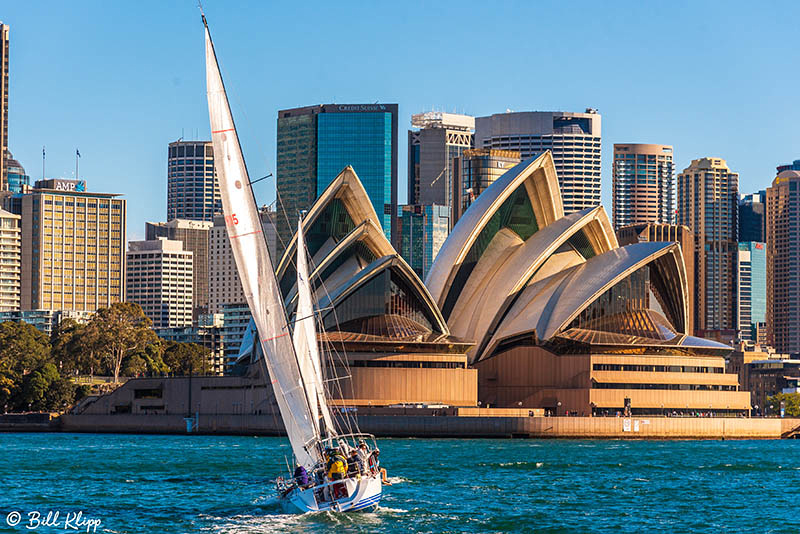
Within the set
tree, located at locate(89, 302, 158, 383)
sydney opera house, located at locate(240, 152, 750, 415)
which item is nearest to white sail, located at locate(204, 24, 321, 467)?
sydney opera house, located at locate(240, 152, 750, 415)

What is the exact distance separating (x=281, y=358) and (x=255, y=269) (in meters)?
2.56

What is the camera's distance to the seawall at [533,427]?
92.9 meters

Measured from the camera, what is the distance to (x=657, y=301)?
109000 mm

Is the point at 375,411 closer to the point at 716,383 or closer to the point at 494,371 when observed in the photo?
the point at 494,371

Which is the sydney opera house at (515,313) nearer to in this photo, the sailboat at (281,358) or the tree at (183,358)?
the tree at (183,358)

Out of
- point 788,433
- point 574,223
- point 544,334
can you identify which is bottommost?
point 788,433

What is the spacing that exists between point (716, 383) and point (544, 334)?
40.8 ft

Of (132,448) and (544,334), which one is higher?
(544,334)

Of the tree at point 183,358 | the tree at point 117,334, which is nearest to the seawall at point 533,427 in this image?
the tree at point 117,334

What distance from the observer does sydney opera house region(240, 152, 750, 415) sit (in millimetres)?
99688

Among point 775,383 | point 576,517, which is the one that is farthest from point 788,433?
point 775,383

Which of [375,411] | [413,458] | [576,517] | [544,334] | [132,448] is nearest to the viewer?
[576,517]

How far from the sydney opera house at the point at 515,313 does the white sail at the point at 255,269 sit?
181 ft

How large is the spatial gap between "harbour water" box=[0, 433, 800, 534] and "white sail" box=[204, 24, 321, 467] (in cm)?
297
